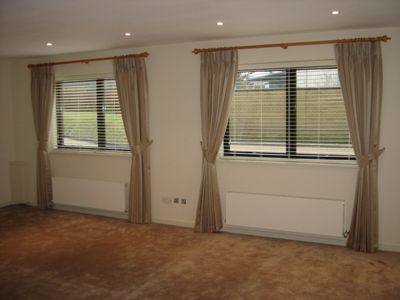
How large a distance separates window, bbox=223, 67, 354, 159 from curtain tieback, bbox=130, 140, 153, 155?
1.18m

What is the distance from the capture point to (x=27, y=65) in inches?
271

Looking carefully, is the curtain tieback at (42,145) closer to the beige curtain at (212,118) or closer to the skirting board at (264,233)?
the skirting board at (264,233)

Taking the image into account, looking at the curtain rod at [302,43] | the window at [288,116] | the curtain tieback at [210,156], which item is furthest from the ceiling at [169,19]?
the curtain tieback at [210,156]

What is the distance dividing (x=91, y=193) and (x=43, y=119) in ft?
5.16

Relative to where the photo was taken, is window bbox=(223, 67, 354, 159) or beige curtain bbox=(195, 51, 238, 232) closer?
window bbox=(223, 67, 354, 159)

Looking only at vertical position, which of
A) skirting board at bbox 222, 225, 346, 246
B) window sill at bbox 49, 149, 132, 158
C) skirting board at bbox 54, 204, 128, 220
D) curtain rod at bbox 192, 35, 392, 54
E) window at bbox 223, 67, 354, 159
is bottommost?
skirting board at bbox 222, 225, 346, 246

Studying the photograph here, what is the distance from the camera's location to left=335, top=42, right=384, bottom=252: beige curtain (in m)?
4.55

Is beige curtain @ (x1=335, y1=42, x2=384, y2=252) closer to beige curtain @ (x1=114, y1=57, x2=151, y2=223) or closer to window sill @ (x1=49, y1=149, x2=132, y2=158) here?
beige curtain @ (x1=114, y1=57, x2=151, y2=223)

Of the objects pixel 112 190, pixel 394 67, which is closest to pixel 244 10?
pixel 394 67

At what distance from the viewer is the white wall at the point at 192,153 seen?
15.2 ft

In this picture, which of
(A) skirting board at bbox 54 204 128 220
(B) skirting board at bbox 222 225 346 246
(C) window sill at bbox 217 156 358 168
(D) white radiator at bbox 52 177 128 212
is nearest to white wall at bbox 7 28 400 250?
(C) window sill at bbox 217 156 358 168

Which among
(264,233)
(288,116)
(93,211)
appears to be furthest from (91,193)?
(288,116)

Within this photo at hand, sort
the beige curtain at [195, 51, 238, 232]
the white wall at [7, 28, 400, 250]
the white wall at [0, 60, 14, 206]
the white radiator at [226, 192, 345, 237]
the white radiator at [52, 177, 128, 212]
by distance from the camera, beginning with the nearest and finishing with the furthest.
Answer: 1. the white wall at [7, 28, 400, 250]
2. the white radiator at [226, 192, 345, 237]
3. the beige curtain at [195, 51, 238, 232]
4. the white radiator at [52, 177, 128, 212]
5. the white wall at [0, 60, 14, 206]

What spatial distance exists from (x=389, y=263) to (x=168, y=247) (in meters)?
2.53
